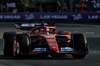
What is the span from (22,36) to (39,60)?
1.00 meters

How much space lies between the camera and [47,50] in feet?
34.7

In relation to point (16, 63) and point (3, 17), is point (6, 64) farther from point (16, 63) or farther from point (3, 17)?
point (3, 17)

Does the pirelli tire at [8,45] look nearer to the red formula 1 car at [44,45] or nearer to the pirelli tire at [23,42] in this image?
the red formula 1 car at [44,45]

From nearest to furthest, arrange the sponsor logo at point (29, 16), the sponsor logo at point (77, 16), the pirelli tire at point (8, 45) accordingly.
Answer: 1. the pirelli tire at point (8, 45)
2. the sponsor logo at point (77, 16)
3. the sponsor logo at point (29, 16)

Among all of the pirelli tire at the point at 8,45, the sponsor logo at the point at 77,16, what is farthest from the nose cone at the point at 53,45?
the sponsor logo at the point at 77,16

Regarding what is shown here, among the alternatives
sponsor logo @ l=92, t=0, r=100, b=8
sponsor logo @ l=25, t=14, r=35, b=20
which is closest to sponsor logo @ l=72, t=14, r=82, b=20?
sponsor logo @ l=25, t=14, r=35, b=20

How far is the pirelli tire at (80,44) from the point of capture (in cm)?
1077

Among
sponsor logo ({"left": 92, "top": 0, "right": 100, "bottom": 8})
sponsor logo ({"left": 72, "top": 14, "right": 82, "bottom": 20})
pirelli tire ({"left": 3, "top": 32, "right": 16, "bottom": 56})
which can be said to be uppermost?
sponsor logo ({"left": 92, "top": 0, "right": 100, "bottom": 8})

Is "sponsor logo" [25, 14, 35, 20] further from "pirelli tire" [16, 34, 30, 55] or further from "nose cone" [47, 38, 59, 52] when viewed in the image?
"nose cone" [47, 38, 59, 52]

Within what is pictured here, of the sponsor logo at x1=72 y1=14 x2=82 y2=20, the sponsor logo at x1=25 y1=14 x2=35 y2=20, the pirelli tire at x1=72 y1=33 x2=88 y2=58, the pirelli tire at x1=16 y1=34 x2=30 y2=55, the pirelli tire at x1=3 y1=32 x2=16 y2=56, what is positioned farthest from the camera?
the sponsor logo at x1=25 y1=14 x2=35 y2=20

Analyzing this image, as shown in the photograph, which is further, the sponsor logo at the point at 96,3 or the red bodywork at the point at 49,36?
the sponsor logo at the point at 96,3

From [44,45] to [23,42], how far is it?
0.68m

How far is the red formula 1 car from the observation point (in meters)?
10.6

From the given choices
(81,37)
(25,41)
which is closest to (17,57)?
(25,41)
